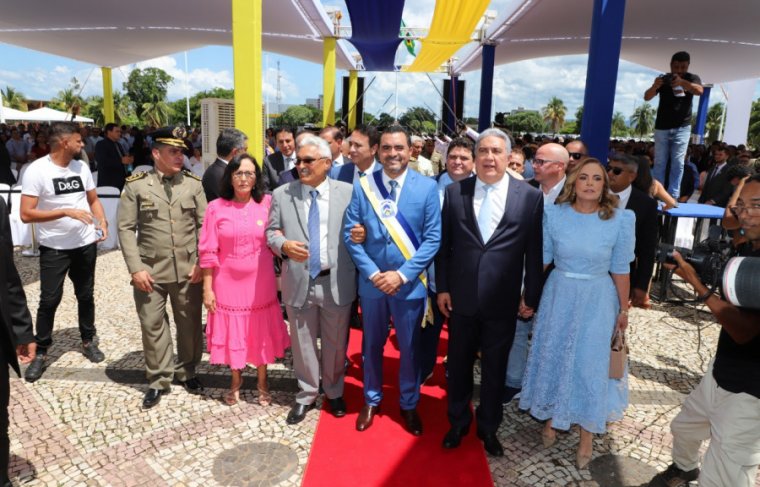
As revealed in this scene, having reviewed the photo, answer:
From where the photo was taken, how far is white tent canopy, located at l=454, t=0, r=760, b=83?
9102mm

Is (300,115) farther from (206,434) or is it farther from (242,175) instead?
(206,434)

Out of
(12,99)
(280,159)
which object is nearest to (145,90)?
(12,99)

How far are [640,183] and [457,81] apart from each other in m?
20.4

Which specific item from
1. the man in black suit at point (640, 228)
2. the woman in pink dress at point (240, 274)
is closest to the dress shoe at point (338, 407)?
the woman in pink dress at point (240, 274)

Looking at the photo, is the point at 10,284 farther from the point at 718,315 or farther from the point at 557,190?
the point at 557,190

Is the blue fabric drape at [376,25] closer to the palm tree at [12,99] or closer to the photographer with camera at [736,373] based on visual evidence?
the photographer with camera at [736,373]

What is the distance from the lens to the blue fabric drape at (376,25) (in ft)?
30.7

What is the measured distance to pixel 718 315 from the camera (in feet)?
6.31

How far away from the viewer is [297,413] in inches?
133

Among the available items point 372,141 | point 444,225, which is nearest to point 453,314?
point 444,225

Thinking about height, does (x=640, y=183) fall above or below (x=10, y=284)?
above

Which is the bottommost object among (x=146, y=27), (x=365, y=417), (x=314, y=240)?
(x=365, y=417)

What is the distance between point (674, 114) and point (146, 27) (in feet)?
42.0

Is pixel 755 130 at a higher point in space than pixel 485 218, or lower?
higher
